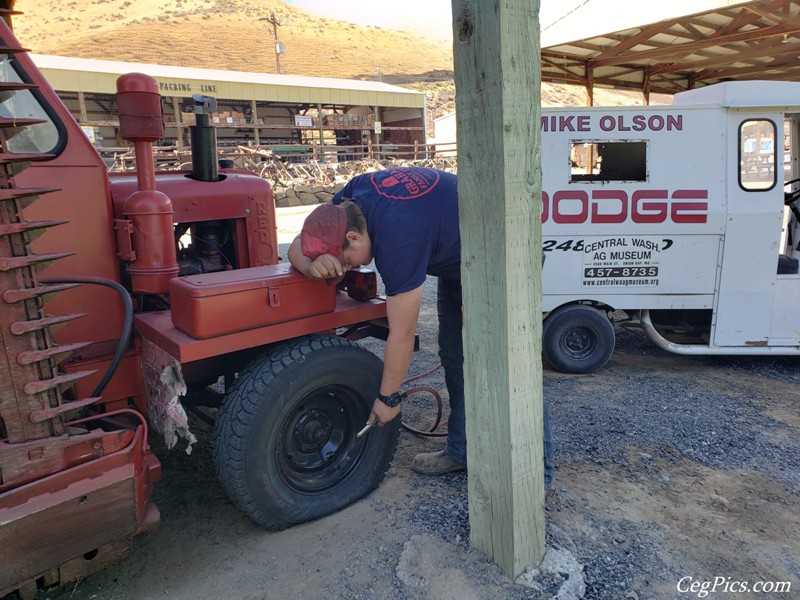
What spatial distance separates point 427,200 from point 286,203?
1713cm

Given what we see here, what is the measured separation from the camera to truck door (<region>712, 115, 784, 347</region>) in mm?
4660

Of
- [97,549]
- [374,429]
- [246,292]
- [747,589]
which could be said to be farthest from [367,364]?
[747,589]

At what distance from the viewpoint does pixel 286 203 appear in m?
19.2

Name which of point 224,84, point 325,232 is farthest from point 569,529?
point 224,84

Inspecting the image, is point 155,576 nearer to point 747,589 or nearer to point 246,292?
point 246,292

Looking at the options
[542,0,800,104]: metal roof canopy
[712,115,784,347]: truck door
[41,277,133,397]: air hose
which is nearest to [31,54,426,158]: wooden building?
[542,0,800,104]: metal roof canopy

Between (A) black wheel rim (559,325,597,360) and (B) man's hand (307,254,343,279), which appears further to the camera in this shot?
(A) black wheel rim (559,325,597,360)

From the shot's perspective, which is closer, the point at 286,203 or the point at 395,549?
the point at 395,549

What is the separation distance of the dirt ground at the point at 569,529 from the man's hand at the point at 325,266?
119 centimetres

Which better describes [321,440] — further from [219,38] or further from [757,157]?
[219,38]

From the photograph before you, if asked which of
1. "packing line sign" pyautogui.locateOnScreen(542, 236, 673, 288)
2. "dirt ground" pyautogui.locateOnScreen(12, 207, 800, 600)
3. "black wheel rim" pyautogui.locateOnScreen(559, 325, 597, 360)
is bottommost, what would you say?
"dirt ground" pyautogui.locateOnScreen(12, 207, 800, 600)

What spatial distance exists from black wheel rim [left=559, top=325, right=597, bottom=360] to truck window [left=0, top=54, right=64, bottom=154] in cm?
392

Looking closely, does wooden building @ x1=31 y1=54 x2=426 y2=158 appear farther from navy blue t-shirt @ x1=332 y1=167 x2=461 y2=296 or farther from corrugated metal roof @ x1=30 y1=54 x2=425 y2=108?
navy blue t-shirt @ x1=332 y1=167 x2=461 y2=296

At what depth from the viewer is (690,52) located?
1001 centimetres
